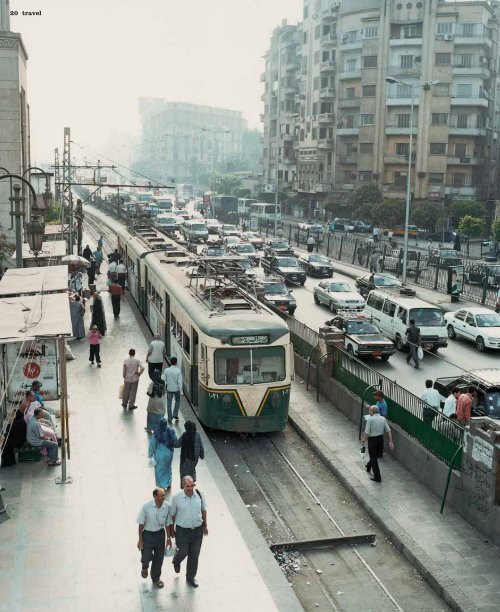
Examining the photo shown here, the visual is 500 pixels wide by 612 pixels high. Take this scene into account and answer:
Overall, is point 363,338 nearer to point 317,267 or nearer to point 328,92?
point 317,267

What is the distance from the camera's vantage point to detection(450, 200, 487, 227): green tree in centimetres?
A: 7356

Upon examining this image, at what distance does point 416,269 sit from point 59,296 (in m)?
31.3

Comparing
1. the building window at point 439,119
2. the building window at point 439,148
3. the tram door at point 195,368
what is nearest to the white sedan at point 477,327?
the tram door at point 195,368

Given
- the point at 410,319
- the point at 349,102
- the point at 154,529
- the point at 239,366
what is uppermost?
the point at 349,102

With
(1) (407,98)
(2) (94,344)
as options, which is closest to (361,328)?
(2) (94,344)

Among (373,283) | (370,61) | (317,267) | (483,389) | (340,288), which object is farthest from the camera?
(370,61)

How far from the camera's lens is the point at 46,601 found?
10.1 meters

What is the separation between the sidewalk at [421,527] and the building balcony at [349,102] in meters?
80.2

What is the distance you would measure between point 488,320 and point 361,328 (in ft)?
16.7

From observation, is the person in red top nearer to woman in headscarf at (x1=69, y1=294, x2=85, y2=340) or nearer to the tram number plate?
the tram number plate

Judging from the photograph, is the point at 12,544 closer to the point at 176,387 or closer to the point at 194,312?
the point at 176,387

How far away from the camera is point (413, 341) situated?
26.7m

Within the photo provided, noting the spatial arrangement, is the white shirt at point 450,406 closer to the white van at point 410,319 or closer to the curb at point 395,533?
the curb at point 395,533

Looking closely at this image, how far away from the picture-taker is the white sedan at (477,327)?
2798 cm
